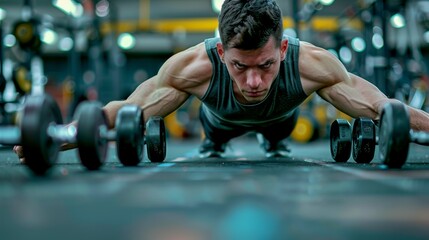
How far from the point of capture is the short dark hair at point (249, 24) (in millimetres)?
1618

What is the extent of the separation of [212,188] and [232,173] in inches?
14.1

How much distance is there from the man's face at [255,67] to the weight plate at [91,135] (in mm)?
491

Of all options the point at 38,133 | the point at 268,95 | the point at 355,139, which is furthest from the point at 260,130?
the point at 38,133

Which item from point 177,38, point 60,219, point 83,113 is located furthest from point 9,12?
point 60,219

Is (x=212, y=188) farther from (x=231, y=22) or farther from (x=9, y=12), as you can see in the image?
(x=9, y=12)

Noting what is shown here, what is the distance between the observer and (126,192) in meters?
1.04

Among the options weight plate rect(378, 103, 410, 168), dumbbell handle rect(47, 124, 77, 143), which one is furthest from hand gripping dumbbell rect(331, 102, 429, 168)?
dumbbell handle rect(47, 124, 77, 143)

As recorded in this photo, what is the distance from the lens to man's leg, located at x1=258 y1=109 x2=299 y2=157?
7.76 ft

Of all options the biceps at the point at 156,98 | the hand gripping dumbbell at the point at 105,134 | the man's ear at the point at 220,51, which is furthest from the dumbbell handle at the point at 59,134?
the man's ear at the point at 220,51

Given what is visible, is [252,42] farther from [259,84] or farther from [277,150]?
[277,150]

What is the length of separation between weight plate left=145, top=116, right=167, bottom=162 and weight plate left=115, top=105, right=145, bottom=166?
0.57 ft

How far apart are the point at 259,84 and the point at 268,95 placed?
213 mm

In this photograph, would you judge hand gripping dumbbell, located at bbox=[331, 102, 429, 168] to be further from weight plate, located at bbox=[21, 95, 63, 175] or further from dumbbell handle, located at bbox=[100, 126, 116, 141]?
weight plate, located at bbox=[21, 95, 63, 175]

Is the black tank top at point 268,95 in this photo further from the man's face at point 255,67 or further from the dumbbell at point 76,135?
the dumbbell at point 76,135
